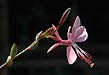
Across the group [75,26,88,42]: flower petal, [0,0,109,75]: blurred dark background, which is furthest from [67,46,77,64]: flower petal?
[0,0,109,75]: blurred dark background

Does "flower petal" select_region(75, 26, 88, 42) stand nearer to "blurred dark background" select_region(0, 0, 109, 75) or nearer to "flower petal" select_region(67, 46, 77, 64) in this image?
"flower petal" select_region(67, 46, 77, 64)

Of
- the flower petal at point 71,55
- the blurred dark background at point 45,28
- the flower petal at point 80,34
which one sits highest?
the blurred dark background at point 45,28

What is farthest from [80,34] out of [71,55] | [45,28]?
[45,28]

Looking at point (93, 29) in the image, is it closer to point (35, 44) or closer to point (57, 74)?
point (57, 74)

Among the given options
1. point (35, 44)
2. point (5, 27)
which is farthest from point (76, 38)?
point (5, 27)

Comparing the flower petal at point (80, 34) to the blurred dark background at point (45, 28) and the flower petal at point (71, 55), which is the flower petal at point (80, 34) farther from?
the blurred dark background at point (45, 28)

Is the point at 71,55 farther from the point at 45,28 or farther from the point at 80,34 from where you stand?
the point at 45,28

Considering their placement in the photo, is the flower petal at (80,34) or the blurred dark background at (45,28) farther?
the blurred dark background at (45,28)

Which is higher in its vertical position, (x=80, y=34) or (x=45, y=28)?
(x=45, y=28)

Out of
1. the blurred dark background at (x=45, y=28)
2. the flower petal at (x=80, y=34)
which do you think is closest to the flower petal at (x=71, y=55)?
the flower petal at (x=80, y=34)
